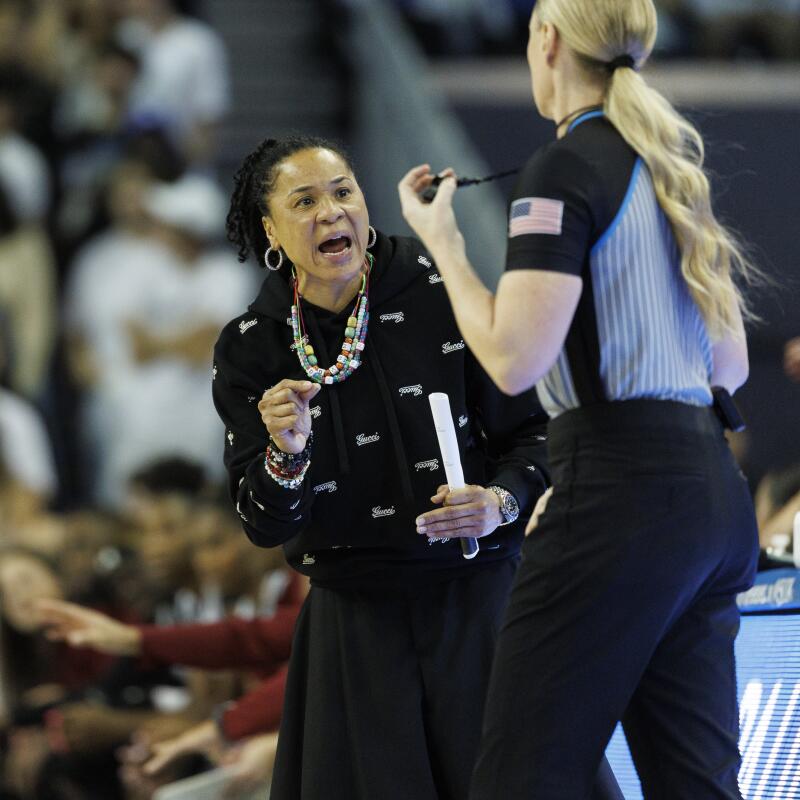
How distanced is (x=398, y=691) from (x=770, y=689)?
30.8 inches

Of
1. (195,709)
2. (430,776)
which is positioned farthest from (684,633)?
(195,709)

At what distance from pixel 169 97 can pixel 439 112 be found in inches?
58.1

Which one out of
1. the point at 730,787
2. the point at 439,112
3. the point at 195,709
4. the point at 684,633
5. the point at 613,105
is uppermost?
the point at 439,112

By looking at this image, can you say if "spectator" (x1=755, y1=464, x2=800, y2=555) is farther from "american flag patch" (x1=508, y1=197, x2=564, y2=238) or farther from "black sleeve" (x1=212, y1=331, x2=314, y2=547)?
"american flag patch" (x1=508, y1=197, x2=564, y2=238)

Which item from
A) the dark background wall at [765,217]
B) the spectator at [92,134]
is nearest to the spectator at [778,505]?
the dark background wall at [765,217]

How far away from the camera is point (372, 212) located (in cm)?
888

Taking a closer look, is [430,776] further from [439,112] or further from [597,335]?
[439,112]

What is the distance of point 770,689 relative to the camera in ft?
11.3

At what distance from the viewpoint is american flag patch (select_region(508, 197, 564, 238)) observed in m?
2.56

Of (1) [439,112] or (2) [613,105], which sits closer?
(2) [613,105]

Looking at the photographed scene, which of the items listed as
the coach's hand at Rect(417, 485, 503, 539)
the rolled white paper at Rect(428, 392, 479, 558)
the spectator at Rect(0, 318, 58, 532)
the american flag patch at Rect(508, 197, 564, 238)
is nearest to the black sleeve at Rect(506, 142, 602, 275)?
the american flag patch at Rect(508, 197, 564, 238)

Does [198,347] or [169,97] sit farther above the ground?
[169,97]

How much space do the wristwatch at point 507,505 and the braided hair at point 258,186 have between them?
0.74m

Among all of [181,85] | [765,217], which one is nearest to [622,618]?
[765,217]
